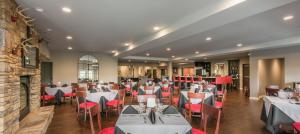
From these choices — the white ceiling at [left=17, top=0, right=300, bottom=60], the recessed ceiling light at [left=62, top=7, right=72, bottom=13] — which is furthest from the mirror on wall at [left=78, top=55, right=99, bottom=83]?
the recessed ceiling light at [left=62, top=7, right=72, bottom=13]

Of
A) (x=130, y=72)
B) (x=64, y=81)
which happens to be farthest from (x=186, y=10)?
(x=130, y=72)

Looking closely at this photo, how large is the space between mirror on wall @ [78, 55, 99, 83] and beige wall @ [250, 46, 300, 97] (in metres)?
9.29

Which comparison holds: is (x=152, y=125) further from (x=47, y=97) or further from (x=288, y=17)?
(x=47, y=97)

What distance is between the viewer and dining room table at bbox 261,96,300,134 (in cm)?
352

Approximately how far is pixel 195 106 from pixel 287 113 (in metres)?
1.94

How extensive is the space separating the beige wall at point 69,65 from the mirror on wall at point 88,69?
0.22 meters

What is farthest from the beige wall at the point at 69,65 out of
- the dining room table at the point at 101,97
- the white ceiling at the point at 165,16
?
the dining room table at the point at 101,97

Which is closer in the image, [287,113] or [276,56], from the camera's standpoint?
[287,113]

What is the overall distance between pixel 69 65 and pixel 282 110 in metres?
10.7

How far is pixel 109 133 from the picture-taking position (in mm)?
2561

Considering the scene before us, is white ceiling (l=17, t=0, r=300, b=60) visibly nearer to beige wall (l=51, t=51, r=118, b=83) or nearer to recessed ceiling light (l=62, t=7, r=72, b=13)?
recessed ceiling light (l=62, t=7, r=72, b=13)

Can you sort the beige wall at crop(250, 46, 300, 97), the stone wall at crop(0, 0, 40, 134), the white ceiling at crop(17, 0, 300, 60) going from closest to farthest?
the stone wall at crop(0, 0, 40, 134)
the white ceiling at crop(17, 0, 300, 60)
the beige wall at crop(250, 46, 300, 97)

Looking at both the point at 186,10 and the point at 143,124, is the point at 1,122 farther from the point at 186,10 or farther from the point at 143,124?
the point at 186,10

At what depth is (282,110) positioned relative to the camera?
12.0 ft
